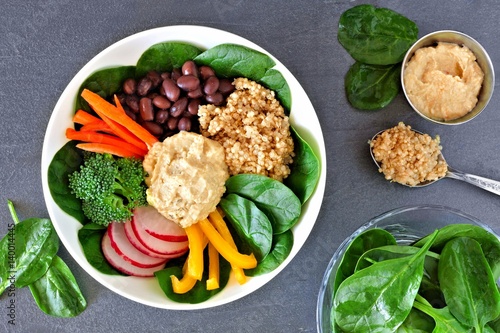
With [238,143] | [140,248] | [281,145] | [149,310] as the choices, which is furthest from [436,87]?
[149,310]

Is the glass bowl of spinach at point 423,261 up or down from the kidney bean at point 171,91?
down

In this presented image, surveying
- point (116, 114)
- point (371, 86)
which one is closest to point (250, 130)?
point (116, 114)

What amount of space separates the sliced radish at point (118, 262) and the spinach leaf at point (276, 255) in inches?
16.4

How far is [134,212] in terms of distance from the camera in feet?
7.12

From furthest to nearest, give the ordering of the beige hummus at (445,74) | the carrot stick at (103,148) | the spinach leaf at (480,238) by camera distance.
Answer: the beige hummus at (445,74)
the carrot stick at (103,148)
the spinach leaf at (480,238)

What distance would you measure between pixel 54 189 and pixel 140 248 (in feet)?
1.29

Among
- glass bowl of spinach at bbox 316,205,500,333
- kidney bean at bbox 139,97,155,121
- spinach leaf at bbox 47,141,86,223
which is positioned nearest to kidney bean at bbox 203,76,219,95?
kidney bean at bbox 139,97,155,121

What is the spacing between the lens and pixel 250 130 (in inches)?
82.7

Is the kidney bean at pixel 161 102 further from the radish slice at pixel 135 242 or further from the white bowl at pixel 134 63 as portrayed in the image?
the radish slice at pixel 135 242

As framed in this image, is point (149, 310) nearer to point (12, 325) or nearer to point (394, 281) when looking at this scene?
point (12, 325)

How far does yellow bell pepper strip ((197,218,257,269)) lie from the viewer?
2090 millimetres

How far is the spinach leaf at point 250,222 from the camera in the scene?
6.91ft

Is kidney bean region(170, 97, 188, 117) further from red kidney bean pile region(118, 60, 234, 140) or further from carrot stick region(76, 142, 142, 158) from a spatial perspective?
carrot stick region(76, 142, 142, 158)

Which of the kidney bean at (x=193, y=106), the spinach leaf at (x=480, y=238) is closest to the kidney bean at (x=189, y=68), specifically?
the kidney bean at (x=193, y=106)
